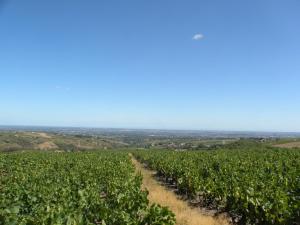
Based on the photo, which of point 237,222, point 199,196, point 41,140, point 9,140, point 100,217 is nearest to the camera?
point 100,217

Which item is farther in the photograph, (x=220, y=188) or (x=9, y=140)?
(x=9, y=140)

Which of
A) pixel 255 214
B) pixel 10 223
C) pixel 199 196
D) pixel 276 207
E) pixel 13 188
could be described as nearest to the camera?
pixel 10 223

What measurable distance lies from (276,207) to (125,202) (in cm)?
505

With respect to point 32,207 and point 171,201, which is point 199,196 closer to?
point 171,201

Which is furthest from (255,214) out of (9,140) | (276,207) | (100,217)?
(9,140)

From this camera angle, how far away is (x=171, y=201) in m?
19.7

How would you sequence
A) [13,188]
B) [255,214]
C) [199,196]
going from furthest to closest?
1. [199,196]
2. [13,188]
3. [255,214]

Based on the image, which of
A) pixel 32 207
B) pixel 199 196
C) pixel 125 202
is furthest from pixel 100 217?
pixel 199 196

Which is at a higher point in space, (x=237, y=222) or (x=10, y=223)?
(x=10, y=223)

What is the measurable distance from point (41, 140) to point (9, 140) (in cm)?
1565

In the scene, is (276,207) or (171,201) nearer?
(276,207)

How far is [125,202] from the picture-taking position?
41.8 feet

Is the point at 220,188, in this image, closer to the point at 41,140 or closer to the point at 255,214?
the point at 255,214

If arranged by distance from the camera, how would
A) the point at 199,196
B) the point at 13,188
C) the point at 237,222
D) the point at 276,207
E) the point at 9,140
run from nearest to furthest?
1. the point at 276,207
2. the point at 237,222
3. the point at 13,188
4. the point at 199,196
5. the point at 9,140
